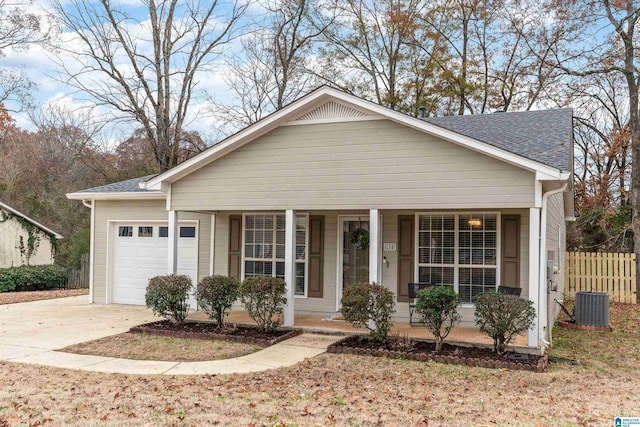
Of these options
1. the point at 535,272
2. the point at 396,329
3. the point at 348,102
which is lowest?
the point at 396,329

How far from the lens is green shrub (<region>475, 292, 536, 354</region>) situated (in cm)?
705

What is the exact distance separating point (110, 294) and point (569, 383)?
34.0 ft

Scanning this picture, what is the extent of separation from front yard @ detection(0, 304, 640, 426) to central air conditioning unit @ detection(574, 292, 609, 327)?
123 inches

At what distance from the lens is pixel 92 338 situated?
847 centimetres

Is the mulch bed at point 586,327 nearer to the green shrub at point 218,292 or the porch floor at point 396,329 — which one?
the porch floor at point 396,329

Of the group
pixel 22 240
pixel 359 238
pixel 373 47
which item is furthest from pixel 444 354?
pixel 373 47

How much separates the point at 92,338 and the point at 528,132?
28.3 ft

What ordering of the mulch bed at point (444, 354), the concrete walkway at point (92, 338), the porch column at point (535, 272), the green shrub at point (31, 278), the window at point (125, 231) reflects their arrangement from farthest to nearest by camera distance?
the green shrub at point (31, 278) → the window at point (125, 231) → the porch column at point (535, 272) → the mulch bed at point (444, 354) → the concrete walkway at point (92, 338)

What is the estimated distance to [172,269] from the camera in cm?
995

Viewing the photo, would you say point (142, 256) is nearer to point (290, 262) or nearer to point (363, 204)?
point (290, 262)

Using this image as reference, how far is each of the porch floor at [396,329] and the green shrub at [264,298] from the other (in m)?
0.69

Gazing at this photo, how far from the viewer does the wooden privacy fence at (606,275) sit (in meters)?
14.9

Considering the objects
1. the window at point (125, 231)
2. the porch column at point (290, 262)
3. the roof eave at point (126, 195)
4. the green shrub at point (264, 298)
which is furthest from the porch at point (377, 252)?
the window at point (125, 231)

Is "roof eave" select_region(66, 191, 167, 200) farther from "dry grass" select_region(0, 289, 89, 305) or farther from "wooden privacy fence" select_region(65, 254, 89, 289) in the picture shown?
"wooden privacy fence" select_region(65, 254, 89, 289)
